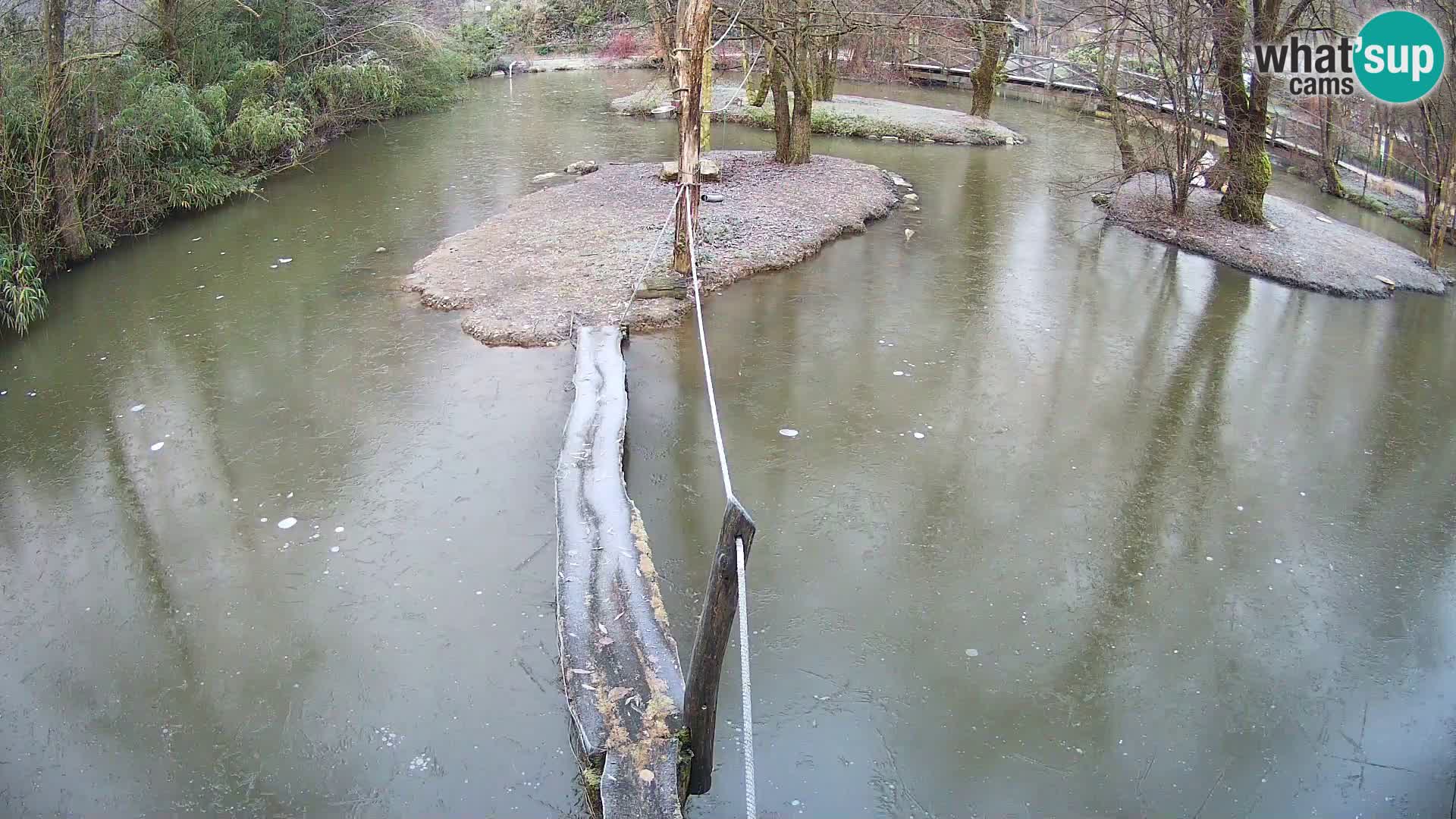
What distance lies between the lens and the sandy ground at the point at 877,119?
1602cm

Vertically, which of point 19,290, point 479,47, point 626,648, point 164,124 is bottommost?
point 626,648

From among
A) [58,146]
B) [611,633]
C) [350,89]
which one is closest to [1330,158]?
[611,633]

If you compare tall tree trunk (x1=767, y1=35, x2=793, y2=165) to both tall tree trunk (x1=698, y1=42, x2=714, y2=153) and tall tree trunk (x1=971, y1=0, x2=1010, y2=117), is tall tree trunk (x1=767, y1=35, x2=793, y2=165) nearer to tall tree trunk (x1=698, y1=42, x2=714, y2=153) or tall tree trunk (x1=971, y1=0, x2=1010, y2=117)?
tall tree trunk (x1=698, y1=42, x2=714, y2=153)

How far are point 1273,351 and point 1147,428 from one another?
2.28 metres

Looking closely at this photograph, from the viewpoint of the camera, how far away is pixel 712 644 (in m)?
3.27

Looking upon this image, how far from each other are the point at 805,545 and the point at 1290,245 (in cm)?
815

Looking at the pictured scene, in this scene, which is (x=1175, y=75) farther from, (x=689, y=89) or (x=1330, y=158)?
(x=689, y=89)

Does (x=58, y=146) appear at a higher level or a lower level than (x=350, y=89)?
lower

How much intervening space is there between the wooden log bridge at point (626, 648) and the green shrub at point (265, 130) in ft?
32.0

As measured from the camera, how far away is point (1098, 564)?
16.6 feet

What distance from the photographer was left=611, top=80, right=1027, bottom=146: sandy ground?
16016 millimetres

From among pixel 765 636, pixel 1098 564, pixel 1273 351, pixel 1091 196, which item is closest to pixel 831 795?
pixel 765 636

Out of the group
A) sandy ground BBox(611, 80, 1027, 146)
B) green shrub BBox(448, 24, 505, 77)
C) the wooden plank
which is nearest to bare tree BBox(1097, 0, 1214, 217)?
sandy ground BBox(611, 80, 1027, 146)

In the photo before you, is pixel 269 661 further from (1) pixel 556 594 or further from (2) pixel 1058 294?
(2) pixel 1058 294
